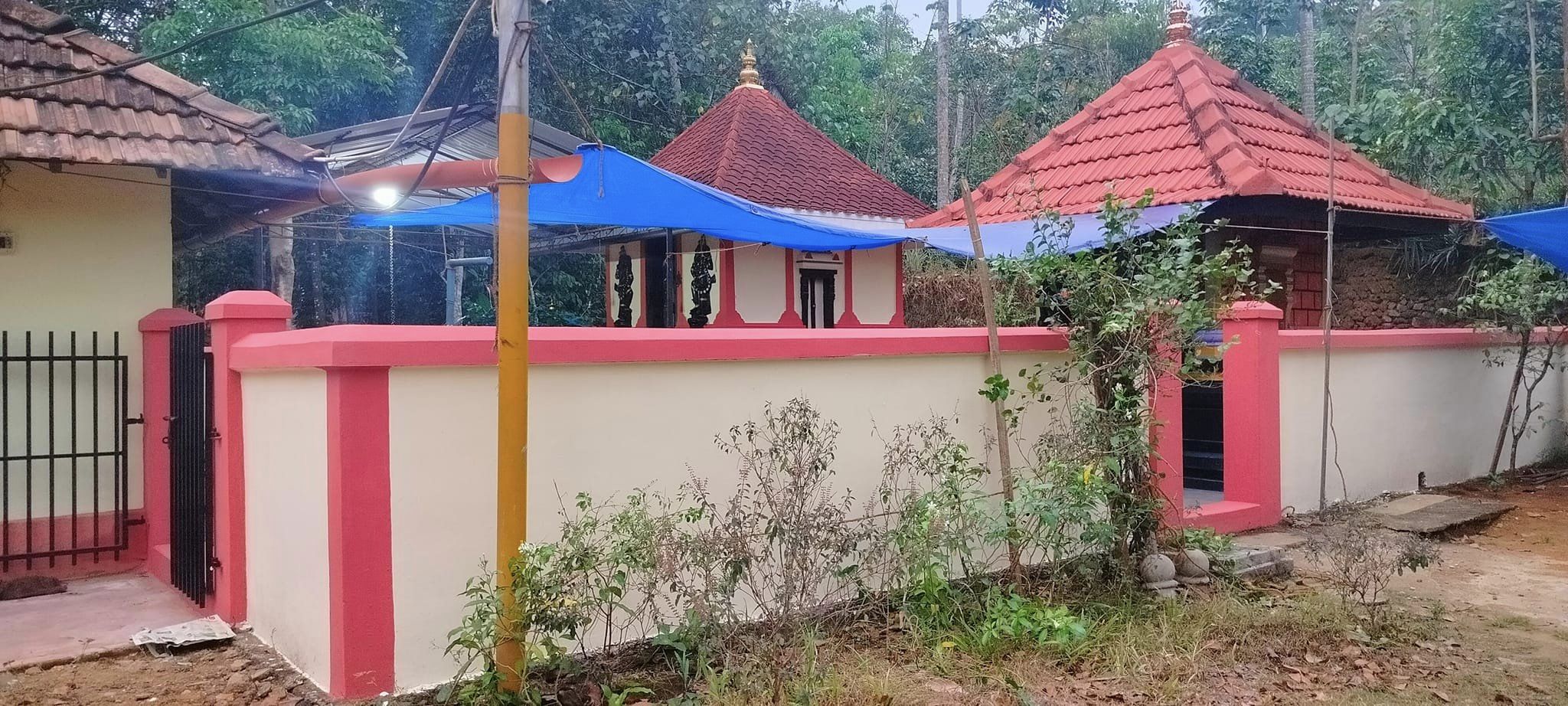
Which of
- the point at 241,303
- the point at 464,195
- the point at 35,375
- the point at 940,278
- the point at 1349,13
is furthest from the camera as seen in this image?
the point at 1349,13

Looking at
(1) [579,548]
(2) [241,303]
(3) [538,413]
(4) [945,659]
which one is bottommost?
(4) [945,659]

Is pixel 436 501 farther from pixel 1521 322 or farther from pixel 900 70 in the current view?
pixel 900 70

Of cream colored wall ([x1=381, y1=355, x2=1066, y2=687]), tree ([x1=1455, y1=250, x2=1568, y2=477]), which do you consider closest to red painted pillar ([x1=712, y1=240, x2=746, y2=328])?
cream colored wall ([x1=381, y1=355, x2=1066, y2=687])

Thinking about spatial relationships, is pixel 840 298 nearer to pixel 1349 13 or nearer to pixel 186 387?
pixel 186 387

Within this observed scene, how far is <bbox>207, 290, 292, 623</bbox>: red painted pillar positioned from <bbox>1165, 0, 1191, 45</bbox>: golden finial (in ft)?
31.7

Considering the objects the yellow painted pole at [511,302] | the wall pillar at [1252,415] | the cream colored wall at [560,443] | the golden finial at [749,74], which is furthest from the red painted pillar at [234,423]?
the golden finial at [749,74]

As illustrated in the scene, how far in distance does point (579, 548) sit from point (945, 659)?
164 cm

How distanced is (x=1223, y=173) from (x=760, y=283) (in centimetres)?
479

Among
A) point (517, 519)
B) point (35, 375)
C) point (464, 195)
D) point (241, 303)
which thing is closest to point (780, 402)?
point (517, 519)

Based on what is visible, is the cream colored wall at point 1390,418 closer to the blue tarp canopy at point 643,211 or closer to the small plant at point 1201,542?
the blue tarp canopy at point 643,211

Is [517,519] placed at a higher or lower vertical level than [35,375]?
lower

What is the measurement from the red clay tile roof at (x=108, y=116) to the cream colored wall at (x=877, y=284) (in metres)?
7.28

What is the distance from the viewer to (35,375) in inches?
235

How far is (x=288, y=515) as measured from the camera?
444 centimetres
